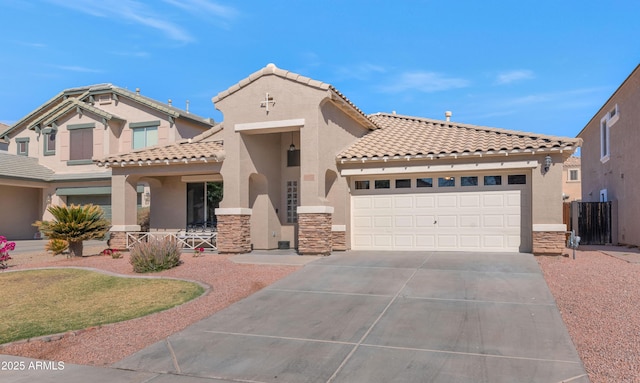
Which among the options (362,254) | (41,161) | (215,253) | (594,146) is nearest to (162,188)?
(215,253)

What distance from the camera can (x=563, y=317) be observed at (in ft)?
24.7

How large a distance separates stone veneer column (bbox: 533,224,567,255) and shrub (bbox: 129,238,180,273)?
10.1m

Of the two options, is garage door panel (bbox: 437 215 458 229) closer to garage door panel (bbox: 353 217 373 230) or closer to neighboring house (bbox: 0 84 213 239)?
garage door panel (bbox: 353 217 373 230)

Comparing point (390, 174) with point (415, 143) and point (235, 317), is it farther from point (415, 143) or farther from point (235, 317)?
point (235, 317)

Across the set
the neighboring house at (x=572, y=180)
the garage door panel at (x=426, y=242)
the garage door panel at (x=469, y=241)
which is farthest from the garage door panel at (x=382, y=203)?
the neighboring house at (x=572, y=180)

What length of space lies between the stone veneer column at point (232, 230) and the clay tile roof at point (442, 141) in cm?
382

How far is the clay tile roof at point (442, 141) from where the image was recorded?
1380 centimetres

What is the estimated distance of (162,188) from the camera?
19.9m

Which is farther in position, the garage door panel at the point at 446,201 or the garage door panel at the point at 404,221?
the garage door panel at the point at 404,221

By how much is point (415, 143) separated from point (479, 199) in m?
2.85

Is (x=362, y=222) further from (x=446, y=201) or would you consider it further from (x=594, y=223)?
(x=594, y=223)

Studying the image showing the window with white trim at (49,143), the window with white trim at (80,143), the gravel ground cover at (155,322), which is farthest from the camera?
the window with white trim at (49,143)

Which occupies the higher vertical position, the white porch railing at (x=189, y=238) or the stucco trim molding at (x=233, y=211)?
the stucco trim molding at (x=233, y=211)

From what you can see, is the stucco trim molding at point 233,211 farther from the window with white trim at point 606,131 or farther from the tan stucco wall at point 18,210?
the tan stucco wall at point 18,210
